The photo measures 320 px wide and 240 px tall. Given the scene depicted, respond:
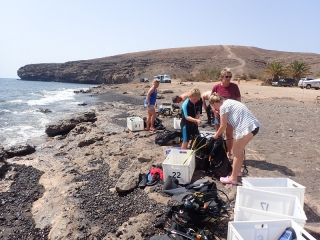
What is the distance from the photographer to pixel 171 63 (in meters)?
76.7

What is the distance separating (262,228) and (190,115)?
315cm

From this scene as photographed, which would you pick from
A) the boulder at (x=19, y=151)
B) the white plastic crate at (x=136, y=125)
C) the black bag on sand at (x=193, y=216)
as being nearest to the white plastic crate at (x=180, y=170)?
the black bag on sand at (x=193, y=216)

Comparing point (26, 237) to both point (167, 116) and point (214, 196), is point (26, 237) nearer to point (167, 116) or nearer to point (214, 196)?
point (214, 196)

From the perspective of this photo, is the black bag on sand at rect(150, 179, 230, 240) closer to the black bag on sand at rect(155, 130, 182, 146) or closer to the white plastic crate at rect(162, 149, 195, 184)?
the white plastic crate at rect(162, 149, 195, 184)

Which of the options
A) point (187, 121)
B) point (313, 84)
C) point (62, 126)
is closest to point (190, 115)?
point (187, 121)

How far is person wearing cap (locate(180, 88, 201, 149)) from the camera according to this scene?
561 cm

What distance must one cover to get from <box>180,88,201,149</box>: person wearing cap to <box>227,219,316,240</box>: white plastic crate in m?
2.83

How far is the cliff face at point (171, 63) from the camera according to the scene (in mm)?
68062

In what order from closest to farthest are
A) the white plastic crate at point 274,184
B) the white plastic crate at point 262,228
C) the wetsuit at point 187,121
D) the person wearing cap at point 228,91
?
1. the white plastic crate at point 262,228
2. the white plastic crate at point 274,184
3. the person wearing cap at point 228,91
4. the wetsuit at point 187,121

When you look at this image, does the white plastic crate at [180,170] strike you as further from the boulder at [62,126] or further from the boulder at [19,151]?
the boulder at [62,126]

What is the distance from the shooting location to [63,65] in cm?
11081

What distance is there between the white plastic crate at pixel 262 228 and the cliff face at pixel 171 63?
185 ft

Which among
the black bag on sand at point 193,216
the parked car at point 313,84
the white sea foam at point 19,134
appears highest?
the black bag on sand at point 193,216

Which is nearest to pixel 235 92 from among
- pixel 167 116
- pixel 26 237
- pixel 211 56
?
pixel 26 237
